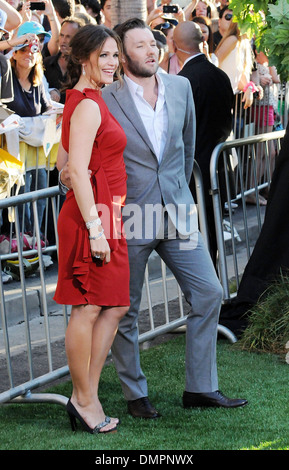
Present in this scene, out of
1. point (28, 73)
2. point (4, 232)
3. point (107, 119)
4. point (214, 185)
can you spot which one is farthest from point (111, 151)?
point (28, 73)

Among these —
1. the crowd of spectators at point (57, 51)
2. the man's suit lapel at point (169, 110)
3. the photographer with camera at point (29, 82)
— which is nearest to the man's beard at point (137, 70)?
the man's suit lapel at point (169, 110)

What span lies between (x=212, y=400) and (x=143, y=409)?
390 millimetres

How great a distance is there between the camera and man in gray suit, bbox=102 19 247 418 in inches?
194

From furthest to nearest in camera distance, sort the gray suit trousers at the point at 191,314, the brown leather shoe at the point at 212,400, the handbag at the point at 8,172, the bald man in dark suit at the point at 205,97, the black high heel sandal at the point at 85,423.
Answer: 1. the bald man in dark suit at the point at 205,97
2. the handbag at the point at 8,172
3. the brown leather shoe at the point at 212,400
4. the gray suit trousers at the point at 191,314
5. the black high heel sandal at the point at 85,423

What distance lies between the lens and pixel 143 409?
5082 millimetres

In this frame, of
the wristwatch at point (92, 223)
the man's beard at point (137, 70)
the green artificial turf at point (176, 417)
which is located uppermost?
the man's beard at point (137, 70)

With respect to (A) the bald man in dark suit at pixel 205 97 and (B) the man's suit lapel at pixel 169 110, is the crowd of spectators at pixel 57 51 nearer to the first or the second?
(A) the bald man in dark suit at pixel 205 97

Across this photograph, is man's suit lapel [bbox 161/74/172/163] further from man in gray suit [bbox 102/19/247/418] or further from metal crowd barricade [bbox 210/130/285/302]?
metal crowd barricade [bbox 210/130/285/302]

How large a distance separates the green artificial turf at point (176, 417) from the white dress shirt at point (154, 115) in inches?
55.8

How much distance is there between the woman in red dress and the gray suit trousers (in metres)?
0.32

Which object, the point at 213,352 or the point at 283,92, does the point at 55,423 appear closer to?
the point at 213,352

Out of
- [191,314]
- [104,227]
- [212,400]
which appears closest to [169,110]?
[104,227]

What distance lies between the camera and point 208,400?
16.9 ft

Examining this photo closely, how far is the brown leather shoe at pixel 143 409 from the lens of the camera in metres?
5.07
